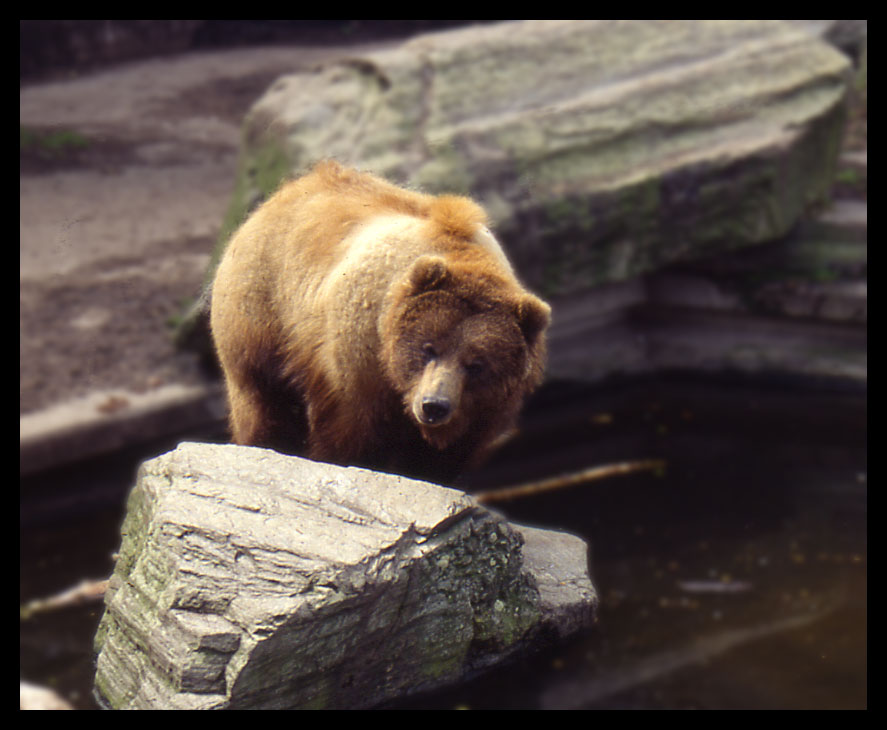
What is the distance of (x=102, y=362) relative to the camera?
8312mm

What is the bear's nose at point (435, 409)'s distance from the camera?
3619 millimetres

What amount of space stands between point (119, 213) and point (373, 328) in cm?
675

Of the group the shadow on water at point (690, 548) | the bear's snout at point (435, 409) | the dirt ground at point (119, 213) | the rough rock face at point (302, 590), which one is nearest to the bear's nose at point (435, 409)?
the bear's snout at point (435, 409)

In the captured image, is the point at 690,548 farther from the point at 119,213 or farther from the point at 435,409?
the point at 119,213

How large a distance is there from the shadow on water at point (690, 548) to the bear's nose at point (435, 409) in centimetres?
273

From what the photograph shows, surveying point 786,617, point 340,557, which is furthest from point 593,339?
point 340,557

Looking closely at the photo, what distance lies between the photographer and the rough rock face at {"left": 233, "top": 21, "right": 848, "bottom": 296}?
7.68 metres

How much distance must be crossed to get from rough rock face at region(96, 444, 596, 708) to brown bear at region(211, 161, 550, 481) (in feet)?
1.29

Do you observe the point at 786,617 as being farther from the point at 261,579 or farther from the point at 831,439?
the point at 261,579

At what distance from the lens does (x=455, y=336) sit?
3760 millimetres

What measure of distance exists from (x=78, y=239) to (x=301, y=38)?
6399mm

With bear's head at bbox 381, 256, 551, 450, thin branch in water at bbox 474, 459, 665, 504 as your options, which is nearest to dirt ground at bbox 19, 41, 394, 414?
thin branch in water at bbox 474, 459, 665, 504

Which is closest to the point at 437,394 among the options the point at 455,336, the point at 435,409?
the point at 435,409

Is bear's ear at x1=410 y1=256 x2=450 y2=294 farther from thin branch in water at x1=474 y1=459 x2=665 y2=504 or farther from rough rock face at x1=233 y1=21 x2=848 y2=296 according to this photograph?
thin branch in water at x1=474 y1=459 x2=665 y2=504
